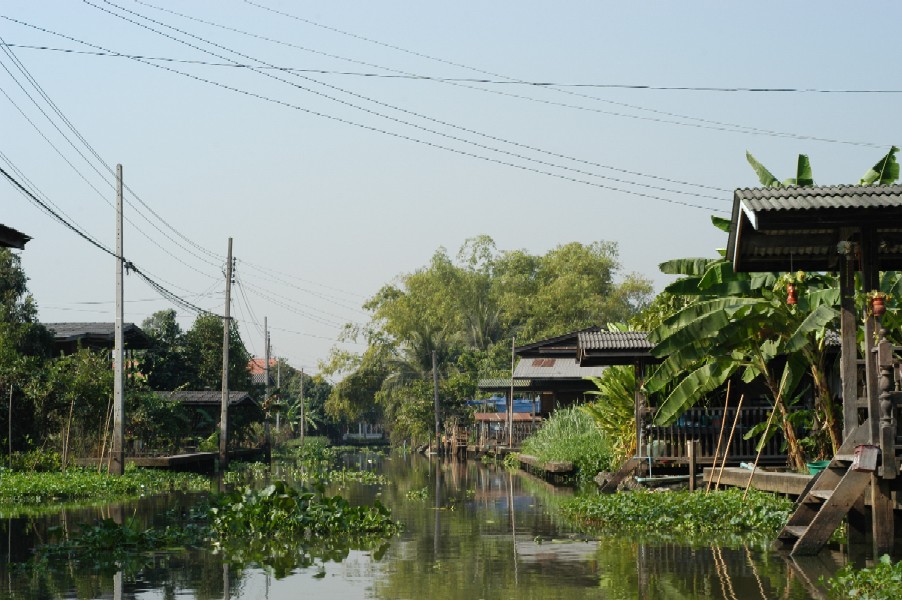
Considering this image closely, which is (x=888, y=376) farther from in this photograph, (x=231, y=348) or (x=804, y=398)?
(x=231, y=348)

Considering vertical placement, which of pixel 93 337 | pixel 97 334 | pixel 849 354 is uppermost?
pixel 97 334

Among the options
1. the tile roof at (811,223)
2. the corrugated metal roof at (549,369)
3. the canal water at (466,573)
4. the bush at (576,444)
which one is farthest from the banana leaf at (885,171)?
the corrugated metal roof at (549,369)

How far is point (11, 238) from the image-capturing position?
52.2 ft

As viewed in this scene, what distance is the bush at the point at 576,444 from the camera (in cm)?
3231

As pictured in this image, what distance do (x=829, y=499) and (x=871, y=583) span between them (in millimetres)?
2961

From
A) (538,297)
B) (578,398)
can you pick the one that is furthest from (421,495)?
(538,297)

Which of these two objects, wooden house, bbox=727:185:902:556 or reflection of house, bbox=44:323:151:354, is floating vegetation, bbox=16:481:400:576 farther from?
reflection of house, bbox=44:323:151:354

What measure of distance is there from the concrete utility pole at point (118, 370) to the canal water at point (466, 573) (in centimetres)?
1188

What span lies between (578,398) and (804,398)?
1065 inches

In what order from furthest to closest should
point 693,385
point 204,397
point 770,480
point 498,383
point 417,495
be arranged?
1. point 498,383
2. point 204,397
3. point 417,495
4. point 693,385
5. point 770,480

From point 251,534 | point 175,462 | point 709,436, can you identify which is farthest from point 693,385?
point 175,462

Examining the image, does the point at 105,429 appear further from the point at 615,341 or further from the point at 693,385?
the point at 693,385

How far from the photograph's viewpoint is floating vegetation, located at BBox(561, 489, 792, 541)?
17.8 meters

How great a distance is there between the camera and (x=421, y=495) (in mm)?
28047
